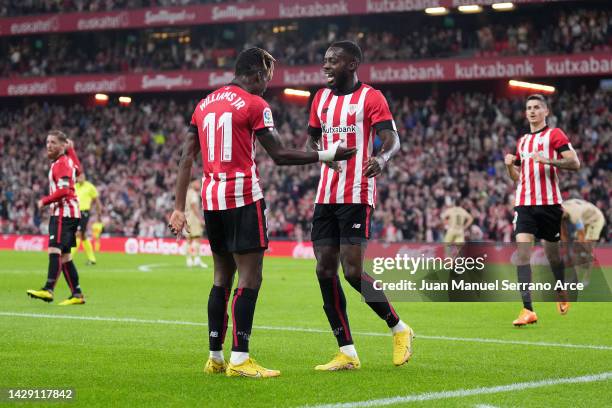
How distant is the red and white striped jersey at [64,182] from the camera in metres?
13.6

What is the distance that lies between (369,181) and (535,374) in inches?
75.9

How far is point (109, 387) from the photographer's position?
21.8ft

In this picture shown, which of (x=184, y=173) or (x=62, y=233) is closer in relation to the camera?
(x=184, y=173)

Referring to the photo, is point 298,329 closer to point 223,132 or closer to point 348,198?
point 348,198

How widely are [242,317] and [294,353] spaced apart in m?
1.66

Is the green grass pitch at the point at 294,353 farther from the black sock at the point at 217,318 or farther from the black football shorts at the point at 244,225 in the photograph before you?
the black football shorts at the point at 244,225

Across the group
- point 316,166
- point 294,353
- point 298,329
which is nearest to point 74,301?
point 298,329

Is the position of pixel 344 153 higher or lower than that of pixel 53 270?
higher

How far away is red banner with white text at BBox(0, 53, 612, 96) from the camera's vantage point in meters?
34.5

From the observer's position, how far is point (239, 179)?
284 inches

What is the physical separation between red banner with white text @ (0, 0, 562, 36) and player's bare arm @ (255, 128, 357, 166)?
28764 mm

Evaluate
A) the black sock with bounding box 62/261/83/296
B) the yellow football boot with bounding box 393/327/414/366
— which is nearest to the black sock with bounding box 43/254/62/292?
the black sock with bounding box 62/261/83/296

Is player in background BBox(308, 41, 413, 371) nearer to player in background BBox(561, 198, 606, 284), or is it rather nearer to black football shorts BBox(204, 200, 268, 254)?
black football shorts BBox(204, 200, 268, 254)

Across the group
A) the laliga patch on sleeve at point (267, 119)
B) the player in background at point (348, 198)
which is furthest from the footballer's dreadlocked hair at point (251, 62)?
the player in background at point (348, 198)
